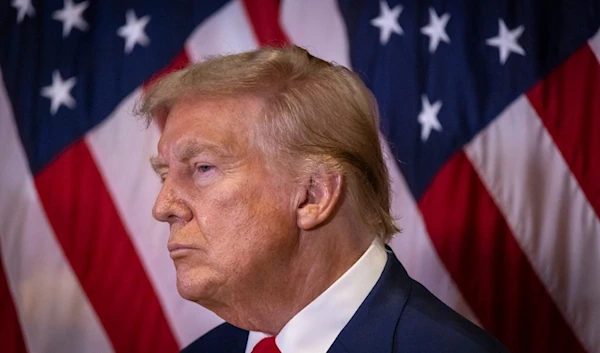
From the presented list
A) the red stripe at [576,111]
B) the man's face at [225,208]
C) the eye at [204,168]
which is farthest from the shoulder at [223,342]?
the red stripe at [576,111]

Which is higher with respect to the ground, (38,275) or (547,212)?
(38,275)

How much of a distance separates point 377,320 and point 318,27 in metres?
1.00

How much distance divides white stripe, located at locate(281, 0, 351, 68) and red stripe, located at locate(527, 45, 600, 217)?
476 mm

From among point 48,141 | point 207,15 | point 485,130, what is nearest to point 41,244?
point 48,141

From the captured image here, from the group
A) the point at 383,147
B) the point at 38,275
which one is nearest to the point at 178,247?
the point at 383,147

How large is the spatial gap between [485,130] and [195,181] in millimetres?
976

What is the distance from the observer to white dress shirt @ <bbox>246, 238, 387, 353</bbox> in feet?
4.40

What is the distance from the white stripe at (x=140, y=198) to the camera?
7.06 feet

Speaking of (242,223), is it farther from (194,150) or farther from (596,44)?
(596,44)

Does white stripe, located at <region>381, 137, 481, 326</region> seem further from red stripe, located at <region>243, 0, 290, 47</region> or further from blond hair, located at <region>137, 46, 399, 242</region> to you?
blond hair, located at <region>137, 46, 399, 242</region>

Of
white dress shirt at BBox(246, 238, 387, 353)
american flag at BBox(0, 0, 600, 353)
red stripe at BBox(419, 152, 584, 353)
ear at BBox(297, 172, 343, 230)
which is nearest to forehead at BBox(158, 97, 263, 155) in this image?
ear at BBox(297, 172, 343, 230)

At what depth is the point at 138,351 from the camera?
2.15 m

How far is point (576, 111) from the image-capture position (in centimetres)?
207

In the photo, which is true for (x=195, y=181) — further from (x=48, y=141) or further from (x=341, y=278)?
(x=48, y=141)
